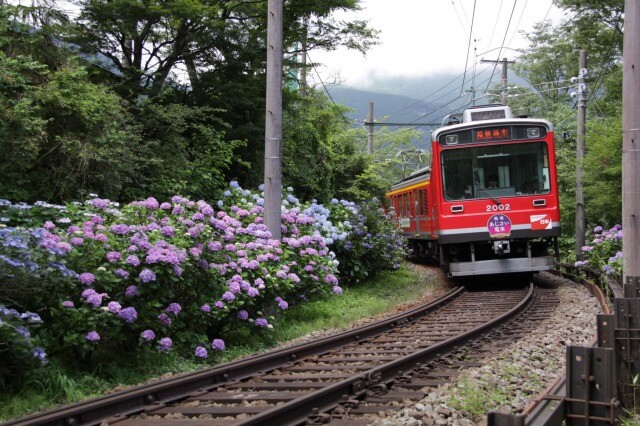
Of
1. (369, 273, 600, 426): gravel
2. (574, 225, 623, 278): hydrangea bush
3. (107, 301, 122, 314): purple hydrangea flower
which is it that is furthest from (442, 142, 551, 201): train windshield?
(107, 301, 122, 314): purple hydrangea flower

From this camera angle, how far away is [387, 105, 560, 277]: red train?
530 inches

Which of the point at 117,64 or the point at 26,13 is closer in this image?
the point at 26,13

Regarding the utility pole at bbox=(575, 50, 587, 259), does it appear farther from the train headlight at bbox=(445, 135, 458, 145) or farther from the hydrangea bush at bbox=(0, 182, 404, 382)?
the hydrangea bush at bbox=(0, 182, 404, 382)

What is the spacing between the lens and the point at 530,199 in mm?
13453

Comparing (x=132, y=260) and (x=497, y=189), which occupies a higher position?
(x=497, y=189)

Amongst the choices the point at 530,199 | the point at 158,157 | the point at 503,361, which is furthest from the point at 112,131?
the point at 530,199

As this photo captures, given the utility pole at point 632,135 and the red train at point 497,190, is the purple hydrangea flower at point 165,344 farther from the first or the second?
the red train at point 497,190

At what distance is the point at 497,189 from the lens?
44.8ft

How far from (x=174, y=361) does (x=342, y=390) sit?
2.26 metres

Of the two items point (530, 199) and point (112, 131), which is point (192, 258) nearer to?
point (112, 131)

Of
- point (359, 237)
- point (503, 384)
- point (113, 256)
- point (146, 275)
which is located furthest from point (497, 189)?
point (113, 256)

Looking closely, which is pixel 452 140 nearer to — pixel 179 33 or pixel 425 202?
pixel 425 202

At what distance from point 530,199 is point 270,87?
21.3 feet

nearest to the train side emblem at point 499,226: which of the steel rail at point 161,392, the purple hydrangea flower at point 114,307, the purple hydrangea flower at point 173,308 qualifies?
the steel rail at point 161,392
